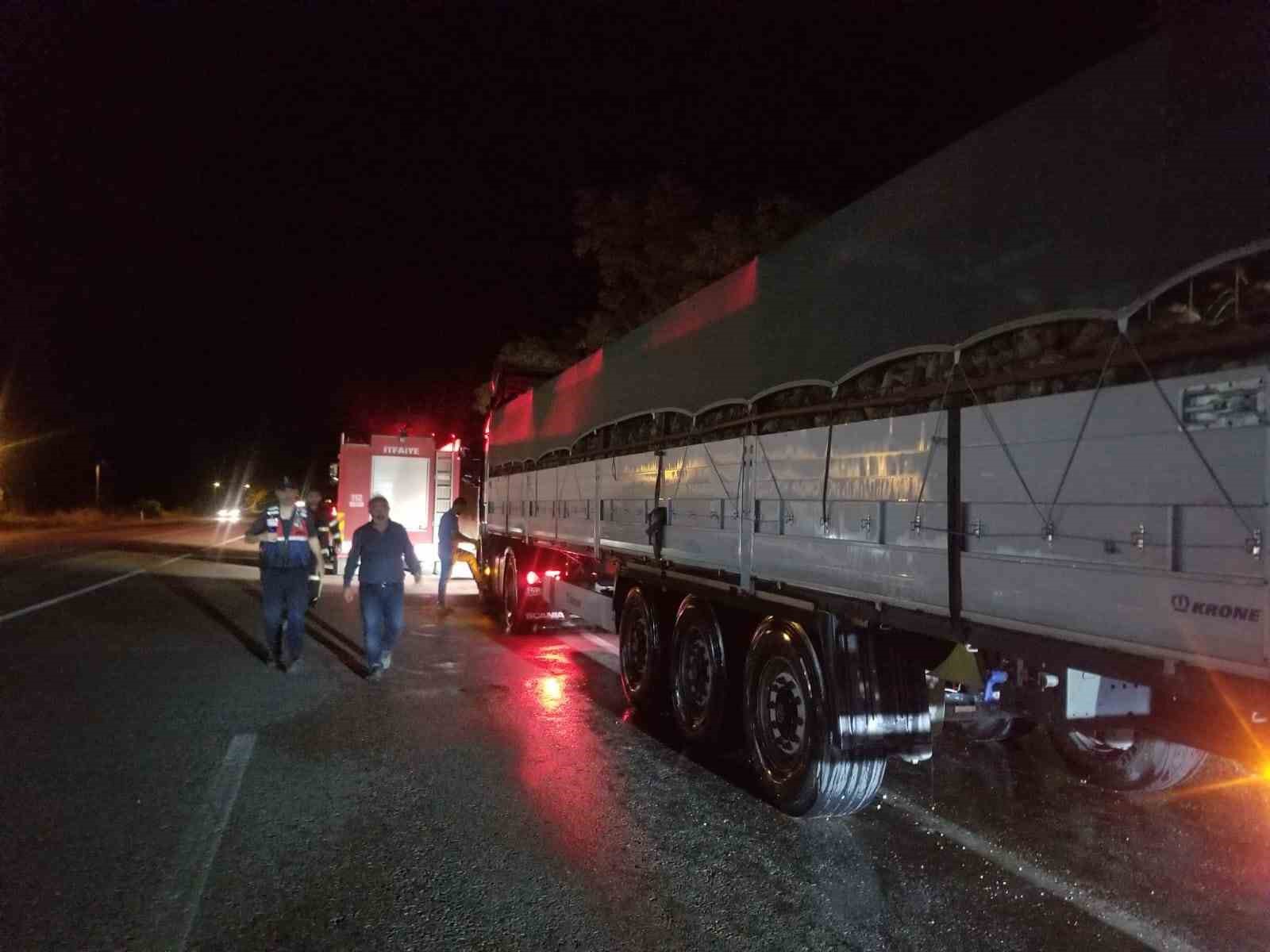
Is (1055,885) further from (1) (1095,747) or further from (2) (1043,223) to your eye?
(2) (1043,223)

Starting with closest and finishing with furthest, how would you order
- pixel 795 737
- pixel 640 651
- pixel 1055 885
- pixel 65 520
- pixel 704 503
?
pixel 1055 885 < pixel 795 737 < pixel 704 503 < pixel 640 651 < pixel 65 520

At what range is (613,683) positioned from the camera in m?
8.66

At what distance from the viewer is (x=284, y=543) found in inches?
341

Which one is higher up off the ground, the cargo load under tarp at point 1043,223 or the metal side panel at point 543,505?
the cargo load under tarp at point 1043,223

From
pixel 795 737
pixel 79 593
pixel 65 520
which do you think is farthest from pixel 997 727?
pixel 65 520

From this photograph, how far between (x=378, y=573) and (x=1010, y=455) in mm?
6260

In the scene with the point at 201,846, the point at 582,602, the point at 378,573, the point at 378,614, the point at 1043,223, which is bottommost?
the point at 201,846

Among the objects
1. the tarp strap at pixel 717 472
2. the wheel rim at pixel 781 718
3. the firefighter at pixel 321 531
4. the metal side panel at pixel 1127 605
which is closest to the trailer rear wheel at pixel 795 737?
the wheel rim at pixel 781 718

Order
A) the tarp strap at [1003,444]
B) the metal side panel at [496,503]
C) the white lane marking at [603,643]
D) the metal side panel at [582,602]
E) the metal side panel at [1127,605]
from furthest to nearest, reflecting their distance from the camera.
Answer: the metal side panel at [496,503] < the white lane marking at [603,643] < the metal side panel at [582,602] < the tarp strap at [1003,444] < the metal side panel at [1127,605]

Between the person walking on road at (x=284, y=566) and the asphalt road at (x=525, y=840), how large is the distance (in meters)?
0.95

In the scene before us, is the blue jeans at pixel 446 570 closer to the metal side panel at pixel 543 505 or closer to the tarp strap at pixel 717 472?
the metal side panel at pixel 543 505

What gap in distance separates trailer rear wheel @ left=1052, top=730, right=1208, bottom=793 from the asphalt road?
0.15 metres

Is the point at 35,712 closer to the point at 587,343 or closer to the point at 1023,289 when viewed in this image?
the point at 1023,289

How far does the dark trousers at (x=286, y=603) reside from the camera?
8703 millimetres
